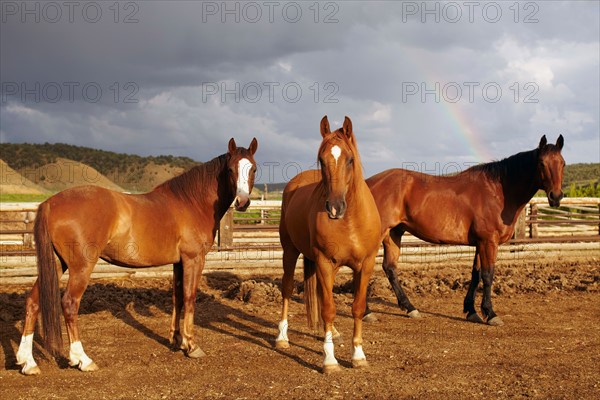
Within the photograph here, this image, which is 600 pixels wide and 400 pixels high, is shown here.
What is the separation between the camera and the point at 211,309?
800 cm

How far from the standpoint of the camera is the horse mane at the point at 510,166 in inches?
305

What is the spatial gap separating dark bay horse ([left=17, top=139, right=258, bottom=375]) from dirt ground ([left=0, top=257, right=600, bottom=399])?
413 millimetres

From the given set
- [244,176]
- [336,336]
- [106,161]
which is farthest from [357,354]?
[106,161]

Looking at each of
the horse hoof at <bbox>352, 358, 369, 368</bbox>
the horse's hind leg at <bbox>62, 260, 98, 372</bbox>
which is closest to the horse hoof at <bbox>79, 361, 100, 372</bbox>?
the horse's hind leg at <bbox>62, 260, 98, 372</bbox>

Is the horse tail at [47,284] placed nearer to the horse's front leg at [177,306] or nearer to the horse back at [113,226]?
the horse back at [113,226]

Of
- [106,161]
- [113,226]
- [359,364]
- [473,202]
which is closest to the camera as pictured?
[359,364]

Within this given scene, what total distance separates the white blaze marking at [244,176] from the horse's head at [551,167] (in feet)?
13.6

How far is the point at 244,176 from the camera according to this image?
227 inches

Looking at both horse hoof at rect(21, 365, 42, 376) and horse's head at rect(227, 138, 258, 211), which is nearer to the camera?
horse hoof at rect(21, 365, 42, 376)

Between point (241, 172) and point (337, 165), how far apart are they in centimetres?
141

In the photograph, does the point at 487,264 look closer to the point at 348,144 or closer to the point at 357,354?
the point at 357,354

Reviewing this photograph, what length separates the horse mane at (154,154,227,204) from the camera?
6.11 meters

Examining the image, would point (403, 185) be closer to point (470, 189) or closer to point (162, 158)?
point (470, 189)

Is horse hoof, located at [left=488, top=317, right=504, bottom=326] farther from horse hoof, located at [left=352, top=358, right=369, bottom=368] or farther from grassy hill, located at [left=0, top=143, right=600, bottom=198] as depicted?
grassy hill, located at [left=0, top=143, right=600, bottom=198]
